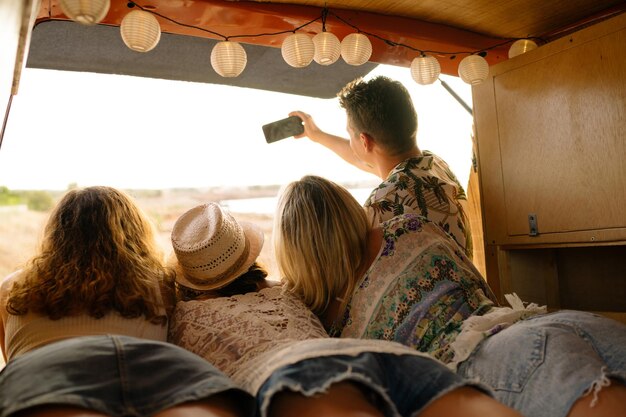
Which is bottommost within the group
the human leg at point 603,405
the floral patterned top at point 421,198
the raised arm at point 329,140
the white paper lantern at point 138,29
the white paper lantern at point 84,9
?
the human leg at point 603,405

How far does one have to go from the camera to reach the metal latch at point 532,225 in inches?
A: 98.0

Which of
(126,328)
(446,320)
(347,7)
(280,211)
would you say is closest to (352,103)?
(347,7)

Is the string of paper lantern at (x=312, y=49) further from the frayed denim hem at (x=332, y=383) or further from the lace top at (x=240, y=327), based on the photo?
the frayed denim hem at (x=332, y=383)

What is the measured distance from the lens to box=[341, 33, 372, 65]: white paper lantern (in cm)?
257

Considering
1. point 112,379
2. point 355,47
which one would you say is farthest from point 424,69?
point 112,379

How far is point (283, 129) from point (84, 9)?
51.7 inches

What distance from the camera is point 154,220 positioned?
174 centimetres

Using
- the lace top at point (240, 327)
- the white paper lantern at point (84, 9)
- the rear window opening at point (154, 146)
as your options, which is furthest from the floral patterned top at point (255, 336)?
the rear window opening at point (154, 146)

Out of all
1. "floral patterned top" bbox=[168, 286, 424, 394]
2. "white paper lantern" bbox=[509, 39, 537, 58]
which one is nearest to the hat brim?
"floral patterned top" bbox=[168, 286, 424, 394]

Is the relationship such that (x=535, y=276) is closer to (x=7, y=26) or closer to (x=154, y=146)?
(x=154, y=146)

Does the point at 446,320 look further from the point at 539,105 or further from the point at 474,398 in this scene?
the point at 539,105

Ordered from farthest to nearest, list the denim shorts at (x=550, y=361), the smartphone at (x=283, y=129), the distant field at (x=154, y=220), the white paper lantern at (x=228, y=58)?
the smartphone at (x=283, y=129)
the white paper lantern at (x=228, y=58)
the distant field at (x=154, y=220)
the denim shorts at (x=550, y=361)

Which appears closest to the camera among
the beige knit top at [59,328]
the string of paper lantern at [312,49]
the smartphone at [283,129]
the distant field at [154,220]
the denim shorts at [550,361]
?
the denim shorts at [550,361]

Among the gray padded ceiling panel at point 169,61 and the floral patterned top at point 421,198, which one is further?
the gray padded ceiling panel at point 169,61
